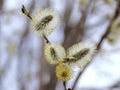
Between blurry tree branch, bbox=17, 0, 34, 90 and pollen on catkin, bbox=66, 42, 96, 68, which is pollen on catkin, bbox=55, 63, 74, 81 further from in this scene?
blurry tree branch, bbox=17, 0, 34, 90

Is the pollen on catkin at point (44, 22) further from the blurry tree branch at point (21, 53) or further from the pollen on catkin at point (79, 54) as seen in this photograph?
the blurry tree branch at point (21, 53)

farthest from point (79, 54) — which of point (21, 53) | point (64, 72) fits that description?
point (21, 53)

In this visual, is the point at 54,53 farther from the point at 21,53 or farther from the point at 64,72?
the point at 21,53

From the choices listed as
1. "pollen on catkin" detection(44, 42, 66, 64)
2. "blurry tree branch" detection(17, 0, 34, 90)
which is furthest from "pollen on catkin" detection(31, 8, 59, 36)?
"blurry tree branch" detection(17, 0, 34, 90)

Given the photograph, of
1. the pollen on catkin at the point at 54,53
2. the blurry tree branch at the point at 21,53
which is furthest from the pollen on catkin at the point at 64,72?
the blurry tree branch at the point at 21,53

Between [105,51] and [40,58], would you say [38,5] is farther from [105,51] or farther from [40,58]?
[105,51]

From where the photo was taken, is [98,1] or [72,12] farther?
[72,12]

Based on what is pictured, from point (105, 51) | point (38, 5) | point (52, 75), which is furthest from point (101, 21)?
point (52, 75)
